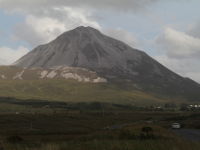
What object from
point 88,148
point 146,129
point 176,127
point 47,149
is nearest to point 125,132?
point 146,129

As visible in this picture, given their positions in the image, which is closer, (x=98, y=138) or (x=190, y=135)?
(x=98, y=138)

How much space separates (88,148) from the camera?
25.8 m

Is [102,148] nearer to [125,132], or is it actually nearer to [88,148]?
[88,148]

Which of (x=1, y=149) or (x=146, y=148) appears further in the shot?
(x=1, y=149)

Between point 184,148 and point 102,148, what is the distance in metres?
4.57

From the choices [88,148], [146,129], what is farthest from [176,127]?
A: [88,148]

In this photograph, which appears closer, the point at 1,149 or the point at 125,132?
the point at 1,149

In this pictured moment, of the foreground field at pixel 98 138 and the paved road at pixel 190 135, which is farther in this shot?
the paved road at pixel 190 135

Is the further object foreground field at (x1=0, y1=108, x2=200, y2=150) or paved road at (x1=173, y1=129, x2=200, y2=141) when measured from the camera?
paved road at (x1=173, y1=129, x2=200, y2=141)

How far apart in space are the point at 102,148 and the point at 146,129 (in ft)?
109

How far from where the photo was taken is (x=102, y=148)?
24734 mm

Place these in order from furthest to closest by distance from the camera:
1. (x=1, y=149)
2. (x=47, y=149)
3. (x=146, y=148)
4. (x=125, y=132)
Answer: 1. (x=125, y=132)
2. (x=1, y=149)
3. (x=146, y=148)
4. (x=47, y=149)

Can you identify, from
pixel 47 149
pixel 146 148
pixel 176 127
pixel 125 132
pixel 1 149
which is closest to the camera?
pixel 47 149

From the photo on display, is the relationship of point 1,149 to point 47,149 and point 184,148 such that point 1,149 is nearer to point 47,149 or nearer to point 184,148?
point 47,149
